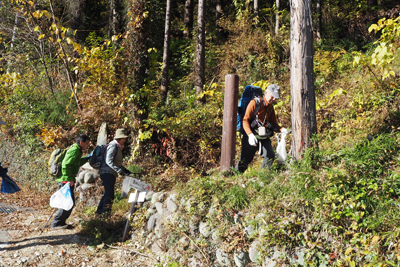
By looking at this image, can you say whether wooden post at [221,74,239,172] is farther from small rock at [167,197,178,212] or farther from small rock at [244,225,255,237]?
small rock at [244,225,255,237]

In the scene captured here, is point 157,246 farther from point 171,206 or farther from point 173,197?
point 173,197

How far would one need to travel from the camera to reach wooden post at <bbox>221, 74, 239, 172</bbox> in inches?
216

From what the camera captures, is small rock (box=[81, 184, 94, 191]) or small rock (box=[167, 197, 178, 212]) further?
small rock (box=[81, 184, 94, 191])

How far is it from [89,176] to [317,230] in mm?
5641

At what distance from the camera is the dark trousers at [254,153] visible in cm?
534

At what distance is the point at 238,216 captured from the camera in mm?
4371

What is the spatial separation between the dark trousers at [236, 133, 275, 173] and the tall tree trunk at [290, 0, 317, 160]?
73 cm

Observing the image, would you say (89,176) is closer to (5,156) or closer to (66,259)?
(66,259)

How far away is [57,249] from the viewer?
17.7 feet

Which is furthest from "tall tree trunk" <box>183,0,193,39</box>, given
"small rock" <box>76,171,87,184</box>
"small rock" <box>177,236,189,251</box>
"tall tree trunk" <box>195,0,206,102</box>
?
"small rock" <box>177,236,189,251</box>

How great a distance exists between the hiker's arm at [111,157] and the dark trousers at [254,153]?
2233 mm

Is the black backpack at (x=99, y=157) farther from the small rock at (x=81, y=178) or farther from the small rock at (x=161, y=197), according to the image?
the small rock at (x=81, y=178)

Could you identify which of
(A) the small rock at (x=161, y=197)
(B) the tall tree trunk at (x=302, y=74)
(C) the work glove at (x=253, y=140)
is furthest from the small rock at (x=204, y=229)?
(B) the tall tree trunk at (x=302, y=74)

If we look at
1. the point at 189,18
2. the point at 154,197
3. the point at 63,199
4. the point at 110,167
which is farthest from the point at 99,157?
the point at 189,18
